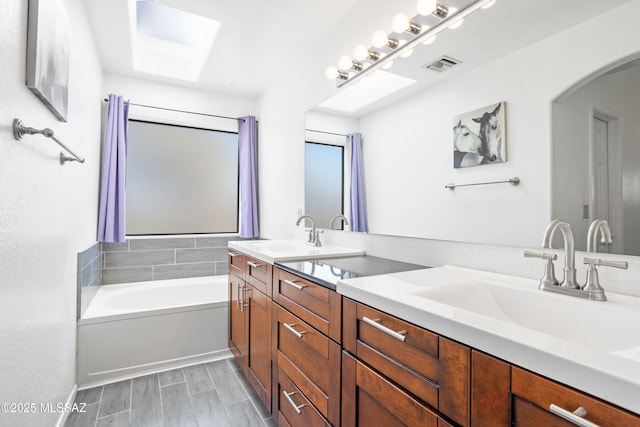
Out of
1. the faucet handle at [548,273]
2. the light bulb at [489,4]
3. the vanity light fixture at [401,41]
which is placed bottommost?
the faucet handle at [548,273]

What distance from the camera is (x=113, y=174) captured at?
2.92m

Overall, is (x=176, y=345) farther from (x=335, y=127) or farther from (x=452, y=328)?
(x=452, y=328)

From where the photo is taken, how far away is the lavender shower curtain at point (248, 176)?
11.5ft

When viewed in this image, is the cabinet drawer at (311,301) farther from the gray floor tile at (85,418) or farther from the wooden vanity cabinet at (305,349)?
the gray floor tile at (85,418)

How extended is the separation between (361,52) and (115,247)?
2.84 meters

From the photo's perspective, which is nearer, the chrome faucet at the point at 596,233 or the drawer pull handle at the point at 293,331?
the chrome faucet at the point at 596,233

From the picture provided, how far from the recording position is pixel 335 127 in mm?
2230

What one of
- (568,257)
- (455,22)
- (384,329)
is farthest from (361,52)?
(384,329)

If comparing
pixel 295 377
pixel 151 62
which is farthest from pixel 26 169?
pixel 151 62

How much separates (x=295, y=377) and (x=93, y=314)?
1.70m

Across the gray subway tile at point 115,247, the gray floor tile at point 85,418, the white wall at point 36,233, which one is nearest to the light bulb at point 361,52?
the white wall at point 36,233

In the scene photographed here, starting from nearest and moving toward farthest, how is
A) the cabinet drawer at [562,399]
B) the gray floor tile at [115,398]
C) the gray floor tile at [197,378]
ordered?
1. the cabinet drawer at [562,399]
2. the gray floor tile at [115,398]
3. the gray floor tile at [197,378]

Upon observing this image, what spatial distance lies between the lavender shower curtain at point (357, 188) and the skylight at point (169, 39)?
1355 millimetres

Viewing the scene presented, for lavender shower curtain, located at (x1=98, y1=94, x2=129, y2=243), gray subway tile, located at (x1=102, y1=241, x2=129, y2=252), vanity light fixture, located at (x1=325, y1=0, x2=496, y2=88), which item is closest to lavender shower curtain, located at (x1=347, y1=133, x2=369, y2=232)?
vanity light fixture, located at (x1=325, y1=0, x2=496, y2=88)
